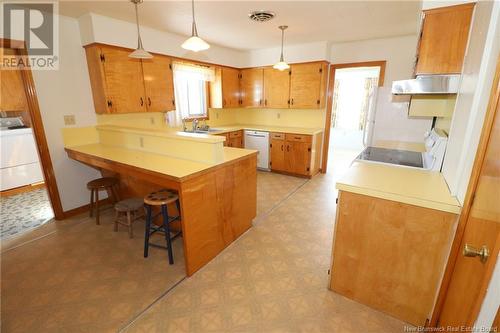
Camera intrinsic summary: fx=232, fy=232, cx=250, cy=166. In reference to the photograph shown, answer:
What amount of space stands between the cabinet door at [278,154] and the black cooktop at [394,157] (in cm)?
199

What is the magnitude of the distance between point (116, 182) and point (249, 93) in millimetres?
3204

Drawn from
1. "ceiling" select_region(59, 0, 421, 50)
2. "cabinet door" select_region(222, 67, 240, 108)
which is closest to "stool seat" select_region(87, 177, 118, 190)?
"ceiling" select_region(59, 0, 421, 50)

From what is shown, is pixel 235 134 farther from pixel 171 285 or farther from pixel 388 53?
pixel 171 285

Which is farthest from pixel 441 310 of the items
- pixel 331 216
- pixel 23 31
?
pixel 23 31

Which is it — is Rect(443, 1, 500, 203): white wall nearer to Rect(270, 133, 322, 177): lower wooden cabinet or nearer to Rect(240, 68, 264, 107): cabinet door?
Rect(270, 133, 322, 177): lower wooden cabinet

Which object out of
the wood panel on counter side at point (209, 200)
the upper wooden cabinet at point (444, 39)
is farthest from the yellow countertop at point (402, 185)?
the wood panel on counter side at point (209, 200)

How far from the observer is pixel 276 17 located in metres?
2.86

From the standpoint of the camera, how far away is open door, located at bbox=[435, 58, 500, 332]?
85cm

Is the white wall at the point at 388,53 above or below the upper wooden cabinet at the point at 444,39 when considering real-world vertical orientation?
above

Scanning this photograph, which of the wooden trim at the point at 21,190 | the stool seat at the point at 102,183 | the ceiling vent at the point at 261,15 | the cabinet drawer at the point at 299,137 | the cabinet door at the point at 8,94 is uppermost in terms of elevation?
the ceiling vent at the point at 261,15

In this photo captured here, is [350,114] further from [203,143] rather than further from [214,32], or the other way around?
[203,143]

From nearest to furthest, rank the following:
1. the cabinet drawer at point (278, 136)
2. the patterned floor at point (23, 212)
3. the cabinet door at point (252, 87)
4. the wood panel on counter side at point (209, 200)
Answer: the wood panel on counter side at point (209, 200) → the patterned floor at point (23, 212) → the cabinet drawer at point (278, 136) → the cabinet door at point (252, 87)

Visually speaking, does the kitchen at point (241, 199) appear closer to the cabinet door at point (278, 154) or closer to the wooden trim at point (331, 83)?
the wooden trim at point (331, 83)

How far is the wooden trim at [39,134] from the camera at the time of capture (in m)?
2.51
